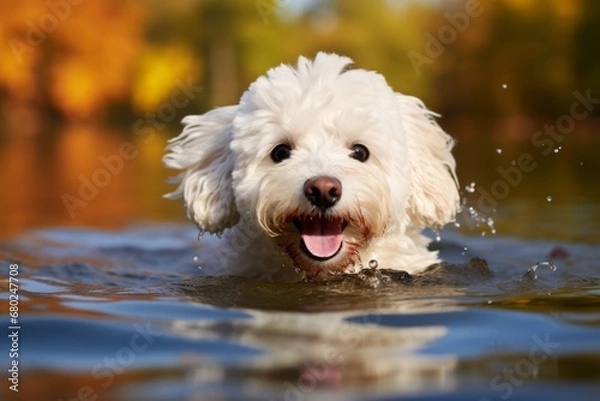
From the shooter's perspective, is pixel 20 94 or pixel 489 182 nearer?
pixel 489 182

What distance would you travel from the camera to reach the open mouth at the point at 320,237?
211 inches

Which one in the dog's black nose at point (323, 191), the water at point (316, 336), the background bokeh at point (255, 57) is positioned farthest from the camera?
the background bokeh at point (255, 57)

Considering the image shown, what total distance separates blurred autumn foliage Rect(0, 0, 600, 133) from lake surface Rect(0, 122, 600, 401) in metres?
39.6

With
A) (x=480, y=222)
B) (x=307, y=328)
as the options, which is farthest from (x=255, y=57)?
(x=307, y=328)

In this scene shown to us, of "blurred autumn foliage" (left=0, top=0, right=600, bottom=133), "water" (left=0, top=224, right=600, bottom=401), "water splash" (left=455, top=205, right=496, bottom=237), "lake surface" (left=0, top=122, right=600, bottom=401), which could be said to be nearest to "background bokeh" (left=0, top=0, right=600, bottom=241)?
"blurred autumn foliage" (left=0, top=0, right=600, bottom=133)

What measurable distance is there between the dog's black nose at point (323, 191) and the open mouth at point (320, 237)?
0.79ft

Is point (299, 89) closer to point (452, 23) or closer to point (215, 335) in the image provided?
point (215, 335)

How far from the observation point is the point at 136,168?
21141 mm

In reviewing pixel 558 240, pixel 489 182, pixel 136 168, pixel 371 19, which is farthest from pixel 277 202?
pixel 371 19

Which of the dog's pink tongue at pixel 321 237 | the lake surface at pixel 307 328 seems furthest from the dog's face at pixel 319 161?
the lake surface at pixel 307 328

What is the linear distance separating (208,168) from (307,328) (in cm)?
198

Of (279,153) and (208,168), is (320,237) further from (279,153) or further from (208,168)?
(208,168)

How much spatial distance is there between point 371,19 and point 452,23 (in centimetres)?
520

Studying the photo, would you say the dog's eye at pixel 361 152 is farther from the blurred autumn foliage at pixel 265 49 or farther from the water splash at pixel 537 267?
the blurred autumn foliage at pixel 265 49
